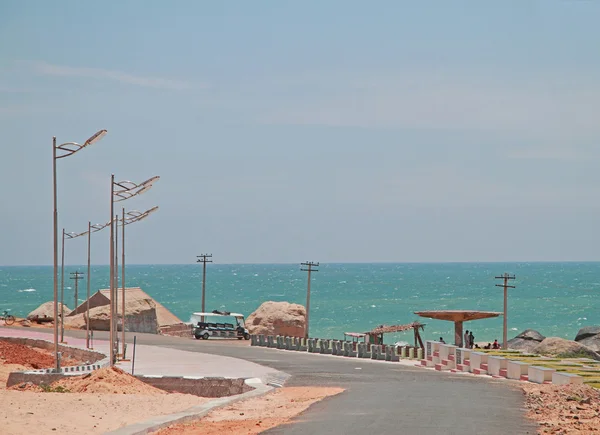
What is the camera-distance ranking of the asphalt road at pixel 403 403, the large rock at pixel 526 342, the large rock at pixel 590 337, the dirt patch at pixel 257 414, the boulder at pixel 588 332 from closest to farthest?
the asphalt road at pixel 403 403, the dirt patch at pixel 257 414, the large rock at pixel 526 342, the large rock at pixel 590 337, the boulder at pixel 588 332

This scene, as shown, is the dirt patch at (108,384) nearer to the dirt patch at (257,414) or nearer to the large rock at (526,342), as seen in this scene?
the dirt patch at (257,414)

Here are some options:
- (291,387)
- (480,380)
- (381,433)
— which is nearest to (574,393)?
(480,380)

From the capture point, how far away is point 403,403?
75.4ft

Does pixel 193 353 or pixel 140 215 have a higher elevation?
pixel 140 215

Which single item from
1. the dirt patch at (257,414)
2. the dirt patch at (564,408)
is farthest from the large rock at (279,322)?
the dirt patch at (257,414)

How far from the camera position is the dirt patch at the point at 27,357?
43.1m

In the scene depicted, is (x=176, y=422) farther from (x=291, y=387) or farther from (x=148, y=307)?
(x=148, y=307)

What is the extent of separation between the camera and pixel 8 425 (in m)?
18.8

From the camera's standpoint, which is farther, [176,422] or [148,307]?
[148,307]

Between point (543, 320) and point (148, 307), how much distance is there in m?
83.7

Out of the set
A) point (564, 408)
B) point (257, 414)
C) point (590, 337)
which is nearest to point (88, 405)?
point (257, 414)

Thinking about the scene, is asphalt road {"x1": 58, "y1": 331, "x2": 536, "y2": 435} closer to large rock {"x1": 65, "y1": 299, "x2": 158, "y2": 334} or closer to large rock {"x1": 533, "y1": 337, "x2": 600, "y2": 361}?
large rock {"x1": 533, "y1": 337, "x2": 600, "y2": 361}

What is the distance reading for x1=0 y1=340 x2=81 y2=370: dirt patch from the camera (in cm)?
→ 4312

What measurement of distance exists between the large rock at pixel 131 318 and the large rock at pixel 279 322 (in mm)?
6983
